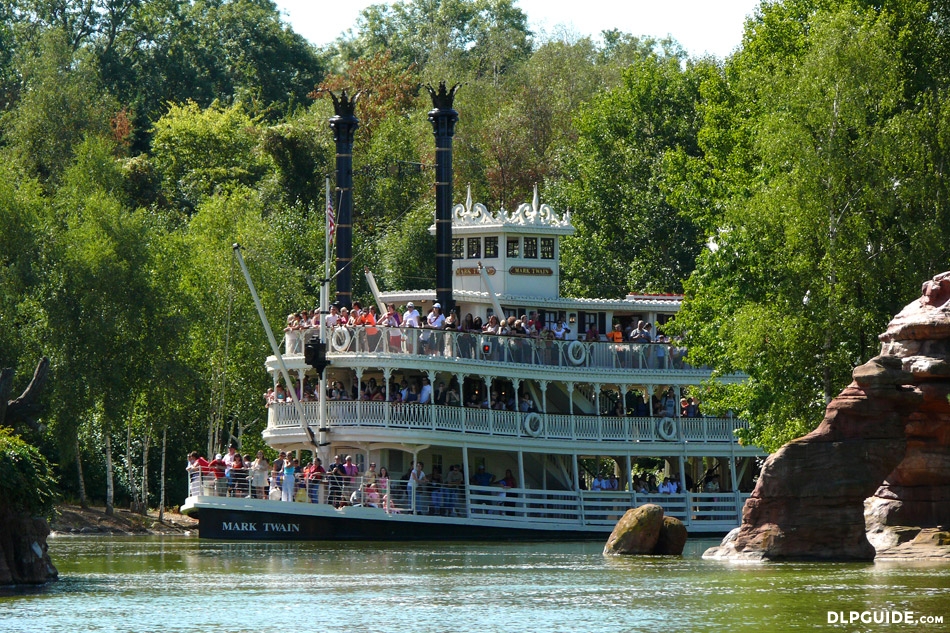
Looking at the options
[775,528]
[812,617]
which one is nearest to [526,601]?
[812,617]

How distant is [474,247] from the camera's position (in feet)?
160

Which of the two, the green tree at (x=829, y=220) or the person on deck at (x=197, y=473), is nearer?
the green tree at (x=829, y=220)

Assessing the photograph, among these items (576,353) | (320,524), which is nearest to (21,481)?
(320,524)

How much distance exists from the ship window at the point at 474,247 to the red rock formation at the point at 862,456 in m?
17.5

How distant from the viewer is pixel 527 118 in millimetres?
74688

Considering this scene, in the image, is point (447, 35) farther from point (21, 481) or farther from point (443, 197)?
point (21, 481)

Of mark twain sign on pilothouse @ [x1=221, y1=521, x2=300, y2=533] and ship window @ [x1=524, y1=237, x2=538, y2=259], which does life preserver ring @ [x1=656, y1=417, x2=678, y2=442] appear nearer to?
ship window @ [x1=524, y1=237, x2=538, y2=259]

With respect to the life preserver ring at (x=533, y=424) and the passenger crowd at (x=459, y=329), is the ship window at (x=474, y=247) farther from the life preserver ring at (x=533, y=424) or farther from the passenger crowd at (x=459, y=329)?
the life preserver ring at (x=533, y=424)

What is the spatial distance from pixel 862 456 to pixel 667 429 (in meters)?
16.4

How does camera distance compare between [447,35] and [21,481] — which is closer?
[21,481]

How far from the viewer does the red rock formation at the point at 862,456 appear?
102 feet

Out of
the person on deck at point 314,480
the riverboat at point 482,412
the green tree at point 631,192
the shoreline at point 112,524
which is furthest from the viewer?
the green tree at point 631,192

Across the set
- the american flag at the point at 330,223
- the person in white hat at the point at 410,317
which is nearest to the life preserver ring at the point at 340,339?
the person in white hat at the point at 410,317

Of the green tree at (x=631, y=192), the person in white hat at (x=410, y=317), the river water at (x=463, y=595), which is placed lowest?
the river water at (x=463, y=595)
